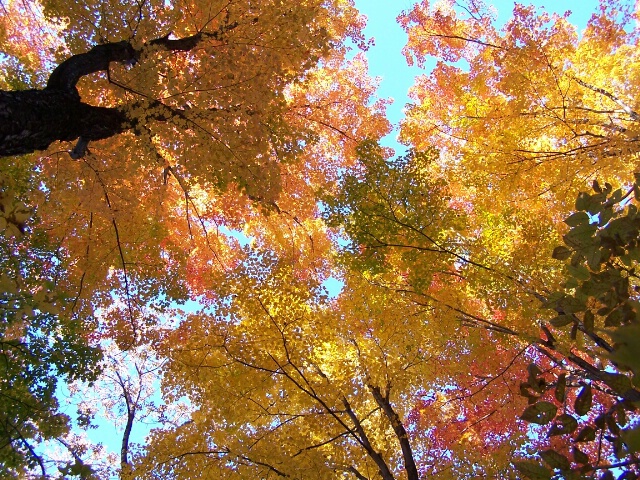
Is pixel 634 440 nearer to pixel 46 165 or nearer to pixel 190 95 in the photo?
pixel 190 95

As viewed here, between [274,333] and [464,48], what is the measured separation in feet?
20.7

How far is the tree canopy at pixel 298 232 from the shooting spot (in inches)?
170

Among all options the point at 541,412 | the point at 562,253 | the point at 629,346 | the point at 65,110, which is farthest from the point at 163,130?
the point at 629,346

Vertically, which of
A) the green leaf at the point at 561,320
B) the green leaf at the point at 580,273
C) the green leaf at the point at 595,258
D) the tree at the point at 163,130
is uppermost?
the tree at the point at 163,130

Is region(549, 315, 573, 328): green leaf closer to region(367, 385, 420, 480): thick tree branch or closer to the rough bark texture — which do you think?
the rough bark texture

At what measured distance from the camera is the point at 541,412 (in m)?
1.52

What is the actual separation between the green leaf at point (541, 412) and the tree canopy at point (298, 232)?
212 centimetres

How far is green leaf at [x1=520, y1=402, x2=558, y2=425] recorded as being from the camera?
151 cm

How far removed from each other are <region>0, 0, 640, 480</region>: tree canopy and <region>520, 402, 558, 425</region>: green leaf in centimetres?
212

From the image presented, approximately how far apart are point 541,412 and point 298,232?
6890mm

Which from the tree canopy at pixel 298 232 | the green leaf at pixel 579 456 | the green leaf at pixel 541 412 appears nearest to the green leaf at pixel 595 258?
the green leaf at pixel 541 412

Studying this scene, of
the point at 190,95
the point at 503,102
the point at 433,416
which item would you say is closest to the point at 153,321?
the point at 190,95

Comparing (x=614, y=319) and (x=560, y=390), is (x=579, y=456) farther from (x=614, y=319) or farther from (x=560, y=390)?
(x=614, y=319)

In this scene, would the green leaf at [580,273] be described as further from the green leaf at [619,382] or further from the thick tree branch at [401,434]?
the thick tree branch at [401,434]
